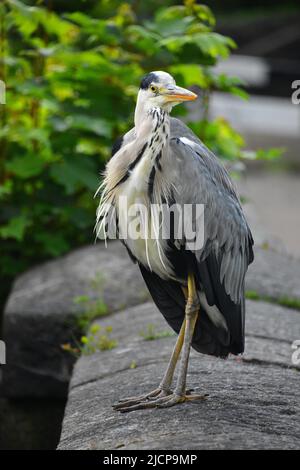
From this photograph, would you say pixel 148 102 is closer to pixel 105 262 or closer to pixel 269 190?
pixel 105 262

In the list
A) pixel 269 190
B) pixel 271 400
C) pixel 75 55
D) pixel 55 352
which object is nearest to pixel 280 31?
pixel 269 190

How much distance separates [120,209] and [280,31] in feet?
58.0

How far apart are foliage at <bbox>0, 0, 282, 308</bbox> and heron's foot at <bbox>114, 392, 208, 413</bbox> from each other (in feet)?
8.06

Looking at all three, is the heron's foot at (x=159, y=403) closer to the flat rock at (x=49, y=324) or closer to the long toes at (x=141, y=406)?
the long toes at (x=141, y=406)

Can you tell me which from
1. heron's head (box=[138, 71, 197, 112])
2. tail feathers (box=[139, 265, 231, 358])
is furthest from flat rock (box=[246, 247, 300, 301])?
heron's head (box=[138, 71, 197, 112])

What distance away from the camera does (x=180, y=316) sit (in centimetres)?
420

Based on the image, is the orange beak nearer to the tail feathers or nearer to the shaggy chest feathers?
the shaggy chest feathers

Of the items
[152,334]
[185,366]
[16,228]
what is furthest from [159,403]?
[16,228]

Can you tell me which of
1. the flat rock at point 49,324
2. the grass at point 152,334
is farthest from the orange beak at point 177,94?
the flat rock at point 49,324

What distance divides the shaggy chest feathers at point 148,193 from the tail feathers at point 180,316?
8.1 inches

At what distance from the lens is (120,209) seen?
12.8ft

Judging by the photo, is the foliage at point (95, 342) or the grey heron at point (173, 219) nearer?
the grey heron at point (173, 219)

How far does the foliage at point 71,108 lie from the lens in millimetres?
6246

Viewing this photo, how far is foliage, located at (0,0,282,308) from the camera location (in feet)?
20.5
